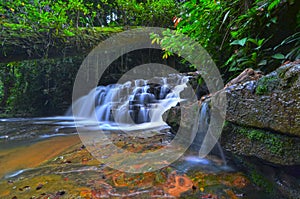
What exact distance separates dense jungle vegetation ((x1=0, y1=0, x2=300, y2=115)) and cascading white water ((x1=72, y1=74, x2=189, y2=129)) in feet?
4.20

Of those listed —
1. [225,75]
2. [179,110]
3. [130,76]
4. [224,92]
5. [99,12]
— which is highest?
[99,12]

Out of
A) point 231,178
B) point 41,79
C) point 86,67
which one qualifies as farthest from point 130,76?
point 231,178

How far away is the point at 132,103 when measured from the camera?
18.4 ft

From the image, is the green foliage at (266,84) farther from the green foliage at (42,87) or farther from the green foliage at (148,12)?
the green foliage at (42,87)

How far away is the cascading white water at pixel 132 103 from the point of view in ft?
15.8

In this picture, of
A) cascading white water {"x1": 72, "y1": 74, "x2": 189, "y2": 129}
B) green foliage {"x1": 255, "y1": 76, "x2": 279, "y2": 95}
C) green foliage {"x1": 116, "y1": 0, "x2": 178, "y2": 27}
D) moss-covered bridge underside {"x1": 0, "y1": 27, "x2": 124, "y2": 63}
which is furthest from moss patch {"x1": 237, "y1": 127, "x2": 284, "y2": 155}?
green foliage {"x1": 116, "y1": 0, "x2": 178, "y2": 27}

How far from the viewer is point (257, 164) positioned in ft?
4.78

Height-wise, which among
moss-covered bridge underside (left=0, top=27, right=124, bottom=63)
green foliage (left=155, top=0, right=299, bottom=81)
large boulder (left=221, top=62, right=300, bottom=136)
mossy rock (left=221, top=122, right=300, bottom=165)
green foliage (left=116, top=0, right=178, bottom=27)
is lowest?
mossy rock (left=221, top=122, right=300, bottom=165)

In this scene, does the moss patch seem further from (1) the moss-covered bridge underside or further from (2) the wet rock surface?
(1) the moss-covered bridge underside

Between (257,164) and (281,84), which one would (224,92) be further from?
(257,164)

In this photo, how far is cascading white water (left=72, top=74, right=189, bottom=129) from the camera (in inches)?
190

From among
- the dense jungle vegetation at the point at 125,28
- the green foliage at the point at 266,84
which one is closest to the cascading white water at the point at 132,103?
the dense jungle vegetation at the point at 125,28

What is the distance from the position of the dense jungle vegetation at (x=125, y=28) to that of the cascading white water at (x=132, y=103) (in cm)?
128

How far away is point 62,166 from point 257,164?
182 centimetres
